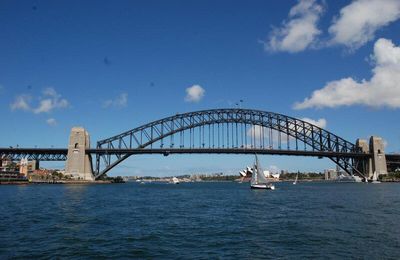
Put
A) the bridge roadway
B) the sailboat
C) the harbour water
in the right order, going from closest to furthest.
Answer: the harbour water → the sailboat → the bridge roadway

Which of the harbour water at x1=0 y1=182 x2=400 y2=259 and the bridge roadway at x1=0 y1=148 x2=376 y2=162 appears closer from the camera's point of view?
the harbour water at x1=0 y1=182 x2=400 y2=259

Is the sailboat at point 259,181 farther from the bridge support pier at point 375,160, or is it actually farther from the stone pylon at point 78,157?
the bridge support pier at point 375,160

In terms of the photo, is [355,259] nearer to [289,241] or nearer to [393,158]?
[289,241]

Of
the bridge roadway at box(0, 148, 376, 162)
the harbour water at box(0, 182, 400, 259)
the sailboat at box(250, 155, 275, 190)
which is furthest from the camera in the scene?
the bridge roadway at box(0, 148, 376, 162)

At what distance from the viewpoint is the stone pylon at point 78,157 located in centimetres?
11925

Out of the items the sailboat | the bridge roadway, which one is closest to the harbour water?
the sailboat

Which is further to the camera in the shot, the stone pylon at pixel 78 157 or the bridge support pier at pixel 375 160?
the bridge support pier at pixel 375 160

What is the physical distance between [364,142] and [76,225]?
132 metres

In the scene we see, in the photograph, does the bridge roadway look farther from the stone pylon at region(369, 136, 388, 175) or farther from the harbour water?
the harbour water

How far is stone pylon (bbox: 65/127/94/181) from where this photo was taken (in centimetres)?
11925

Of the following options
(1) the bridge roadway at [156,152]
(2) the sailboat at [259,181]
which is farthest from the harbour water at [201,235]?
(1) the bridge roadway at [156,152]

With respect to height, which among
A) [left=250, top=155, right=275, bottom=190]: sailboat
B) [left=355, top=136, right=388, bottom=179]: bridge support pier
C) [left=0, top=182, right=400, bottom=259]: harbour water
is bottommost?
[left=0, top=182, right=400, bottom=259]: harbour water

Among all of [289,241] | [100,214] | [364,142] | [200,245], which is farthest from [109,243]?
[364,142]

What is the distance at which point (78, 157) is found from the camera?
120m
